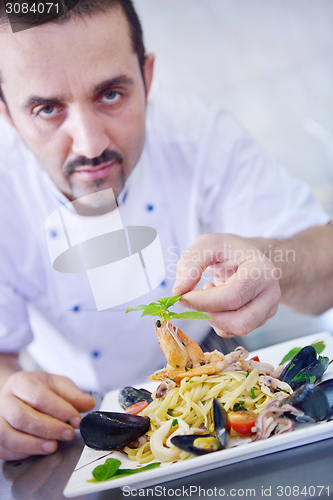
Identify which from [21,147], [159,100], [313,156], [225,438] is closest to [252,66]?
[313,156]

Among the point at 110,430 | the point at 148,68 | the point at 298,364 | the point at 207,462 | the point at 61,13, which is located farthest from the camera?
the point at 148,68

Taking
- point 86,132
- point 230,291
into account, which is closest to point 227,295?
point 230,291

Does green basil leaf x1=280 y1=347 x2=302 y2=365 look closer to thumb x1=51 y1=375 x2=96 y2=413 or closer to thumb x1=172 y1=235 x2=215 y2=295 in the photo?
thumb x1=172 y1=235 x2=215 y2=295

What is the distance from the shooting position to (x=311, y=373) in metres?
0.72

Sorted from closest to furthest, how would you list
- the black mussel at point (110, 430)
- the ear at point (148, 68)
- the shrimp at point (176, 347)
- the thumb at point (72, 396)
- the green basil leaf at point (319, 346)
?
the black mussel at point (110, 430) < the shrimp at point (176, 347) < the green basil leaf at point (319, 346) < the thumb at point (72, 396) < the ear at point (148, 68)

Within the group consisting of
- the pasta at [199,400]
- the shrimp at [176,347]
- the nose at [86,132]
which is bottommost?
the pasta at [199,400]

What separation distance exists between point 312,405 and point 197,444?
184 millimetres

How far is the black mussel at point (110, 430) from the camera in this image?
67cm

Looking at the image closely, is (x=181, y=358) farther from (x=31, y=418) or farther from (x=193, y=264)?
(x=31, y=418)

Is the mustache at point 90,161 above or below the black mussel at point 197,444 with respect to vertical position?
above

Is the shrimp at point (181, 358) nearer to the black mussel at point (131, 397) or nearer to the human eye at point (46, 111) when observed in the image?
the black mussel at point (131, 397)

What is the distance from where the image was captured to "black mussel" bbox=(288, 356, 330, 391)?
71 centimetres

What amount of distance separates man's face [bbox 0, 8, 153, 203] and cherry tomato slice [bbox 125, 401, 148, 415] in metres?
0.78

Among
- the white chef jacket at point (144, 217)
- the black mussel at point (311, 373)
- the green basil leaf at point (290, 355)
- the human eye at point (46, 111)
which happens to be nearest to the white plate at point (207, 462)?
the black mussel at point (311, 373)
